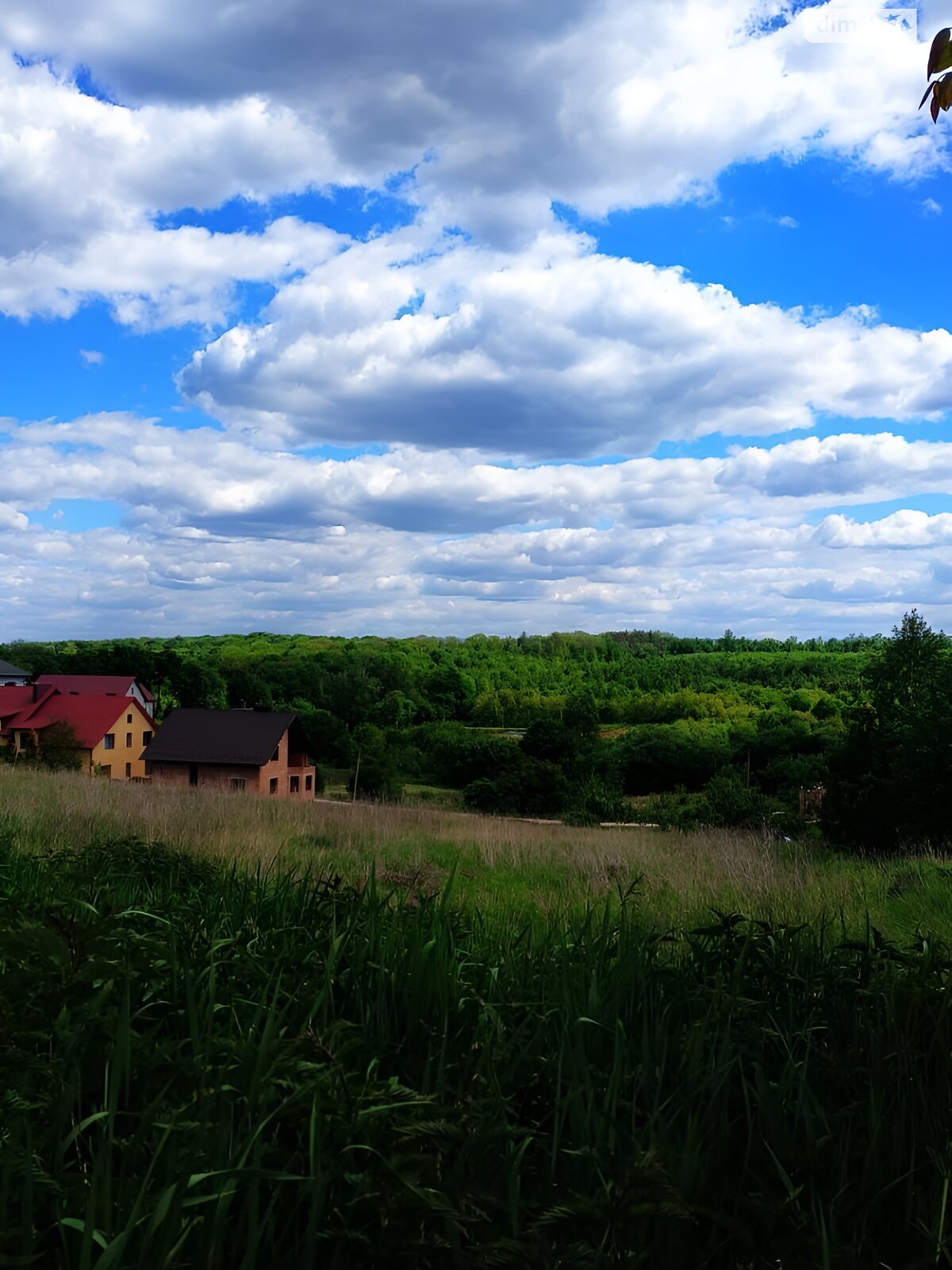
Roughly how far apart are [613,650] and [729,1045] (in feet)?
473

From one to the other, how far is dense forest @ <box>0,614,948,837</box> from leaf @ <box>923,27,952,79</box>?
3396 centimetres

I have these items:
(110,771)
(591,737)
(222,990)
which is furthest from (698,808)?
(222,990)

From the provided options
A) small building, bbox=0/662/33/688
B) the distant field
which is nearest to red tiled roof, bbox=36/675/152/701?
small building, bbox=0/662/33/688

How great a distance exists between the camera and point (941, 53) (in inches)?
125

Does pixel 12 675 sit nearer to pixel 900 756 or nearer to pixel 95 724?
pixel 95 724

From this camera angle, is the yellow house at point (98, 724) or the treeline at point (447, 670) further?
the treeline at point (447, 670)

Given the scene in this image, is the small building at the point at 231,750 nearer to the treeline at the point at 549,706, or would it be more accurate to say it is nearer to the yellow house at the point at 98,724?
the treeline at the point at 549,706

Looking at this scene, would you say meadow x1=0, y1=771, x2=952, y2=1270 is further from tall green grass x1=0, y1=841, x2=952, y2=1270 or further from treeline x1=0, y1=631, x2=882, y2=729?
treeline x1=0, y1=631, x2=882, y2=729

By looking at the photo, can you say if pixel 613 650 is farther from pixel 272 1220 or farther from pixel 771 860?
pixel 272 1220

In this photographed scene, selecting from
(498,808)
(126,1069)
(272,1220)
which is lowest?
(498,808)

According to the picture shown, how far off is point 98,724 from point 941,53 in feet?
229

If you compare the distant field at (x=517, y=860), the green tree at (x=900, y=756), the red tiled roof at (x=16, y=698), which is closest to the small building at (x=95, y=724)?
the red tiled roof at (x=16, y=698)

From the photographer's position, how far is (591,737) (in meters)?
77.6

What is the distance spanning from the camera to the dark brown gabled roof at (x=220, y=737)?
57781 mm
